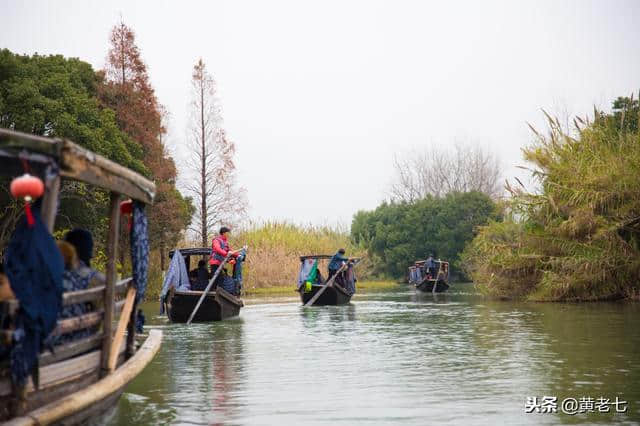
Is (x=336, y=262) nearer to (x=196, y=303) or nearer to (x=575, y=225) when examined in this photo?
(x=575, y=225)

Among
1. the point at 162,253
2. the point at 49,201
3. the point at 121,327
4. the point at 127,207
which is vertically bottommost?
the point at 121,327

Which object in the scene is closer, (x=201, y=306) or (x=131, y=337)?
(x=131, y=337)

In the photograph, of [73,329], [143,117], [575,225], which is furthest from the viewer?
[143,117]

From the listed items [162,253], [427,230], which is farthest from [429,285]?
[427,230]

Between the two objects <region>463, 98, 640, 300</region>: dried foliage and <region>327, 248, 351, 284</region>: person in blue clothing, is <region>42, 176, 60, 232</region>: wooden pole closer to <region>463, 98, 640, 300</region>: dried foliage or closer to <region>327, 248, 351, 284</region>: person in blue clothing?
<region>463, 98, 640, 300</region>: dried foliage

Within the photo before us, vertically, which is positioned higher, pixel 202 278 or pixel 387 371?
pixel 202 278

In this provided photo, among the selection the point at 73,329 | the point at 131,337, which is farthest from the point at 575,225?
Result: the point at 73,329

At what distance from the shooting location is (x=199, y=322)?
69.4ft

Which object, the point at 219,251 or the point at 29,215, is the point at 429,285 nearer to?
the point at 219,251

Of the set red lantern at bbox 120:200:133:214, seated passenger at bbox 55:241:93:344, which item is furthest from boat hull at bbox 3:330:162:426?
red lantern at bbox 120:200:133:214

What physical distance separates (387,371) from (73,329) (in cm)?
532

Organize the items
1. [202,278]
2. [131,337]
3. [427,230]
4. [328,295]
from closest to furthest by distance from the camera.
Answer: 1. [131,337]
2. [202,278]
3. [328,295]
4. [427,230]

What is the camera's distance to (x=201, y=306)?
2089cm

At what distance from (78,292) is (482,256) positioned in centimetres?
2505
